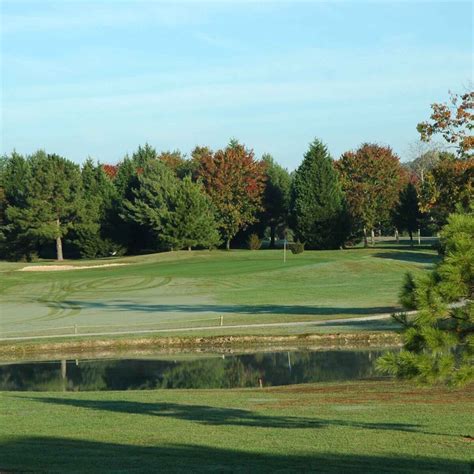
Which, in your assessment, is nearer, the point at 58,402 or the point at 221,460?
the point at 221,460

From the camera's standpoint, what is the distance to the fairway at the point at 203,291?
47.2 meters

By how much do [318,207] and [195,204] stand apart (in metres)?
12.7

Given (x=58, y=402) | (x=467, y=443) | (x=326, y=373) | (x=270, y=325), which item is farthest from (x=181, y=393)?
(x=270, y=325)

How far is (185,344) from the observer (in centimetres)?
3841

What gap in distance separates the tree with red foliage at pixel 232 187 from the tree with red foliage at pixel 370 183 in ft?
35.0

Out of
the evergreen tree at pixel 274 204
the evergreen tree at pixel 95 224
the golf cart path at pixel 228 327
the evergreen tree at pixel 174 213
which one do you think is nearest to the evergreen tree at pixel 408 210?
the evergreen tree at pixel 274 204

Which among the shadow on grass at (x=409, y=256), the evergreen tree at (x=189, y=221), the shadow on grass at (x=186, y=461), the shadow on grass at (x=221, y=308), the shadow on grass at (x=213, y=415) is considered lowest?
the shadow on grass at (x=221, y=308)

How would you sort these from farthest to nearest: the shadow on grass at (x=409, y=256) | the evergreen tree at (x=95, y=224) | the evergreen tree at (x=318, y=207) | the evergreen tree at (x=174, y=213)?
the evergreen tree at (x=95, y=224) → the evergreen tree at (x=318, y=207) → the evergreen tree at (x=174, y=213) → the shadow on grass at (x=409, y=256)

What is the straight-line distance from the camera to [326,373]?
2967 cm

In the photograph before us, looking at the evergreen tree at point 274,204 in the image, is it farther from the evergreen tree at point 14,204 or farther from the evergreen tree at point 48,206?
the evergreen tree at point 14,204

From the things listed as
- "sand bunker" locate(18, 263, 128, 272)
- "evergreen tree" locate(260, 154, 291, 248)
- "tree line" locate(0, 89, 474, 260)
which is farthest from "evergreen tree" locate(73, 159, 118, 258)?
"evergreen tree" locate(260, 154, 291, 248)

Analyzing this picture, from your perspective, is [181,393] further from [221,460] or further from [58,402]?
[221,460]

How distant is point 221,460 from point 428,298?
3604 millimetres

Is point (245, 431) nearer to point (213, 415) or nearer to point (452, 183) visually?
point (213, 415)
